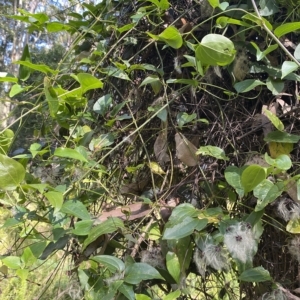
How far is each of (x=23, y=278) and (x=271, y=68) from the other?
1.28 ft

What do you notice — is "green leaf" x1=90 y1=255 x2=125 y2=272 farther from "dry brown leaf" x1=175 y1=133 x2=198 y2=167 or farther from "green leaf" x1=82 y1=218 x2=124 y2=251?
"dry brown leaf" x1=175 y1=133 x2=198 y2=167

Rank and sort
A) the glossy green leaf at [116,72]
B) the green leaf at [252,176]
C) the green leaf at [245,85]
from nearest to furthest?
the green leaf at [252,176] < the green leaf at [245,85] < the glossy green leaf at [116,72]

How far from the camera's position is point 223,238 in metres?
0.42

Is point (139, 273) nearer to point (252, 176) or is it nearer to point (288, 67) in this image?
point (252, 176)

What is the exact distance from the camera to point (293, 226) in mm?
432

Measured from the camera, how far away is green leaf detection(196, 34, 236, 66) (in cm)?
43

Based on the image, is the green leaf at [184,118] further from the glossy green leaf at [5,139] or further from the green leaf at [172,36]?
the glossy green leaf at [5,139]

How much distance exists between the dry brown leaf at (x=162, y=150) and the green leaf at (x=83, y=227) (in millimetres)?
144

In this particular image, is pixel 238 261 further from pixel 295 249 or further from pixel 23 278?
pixel 23 278

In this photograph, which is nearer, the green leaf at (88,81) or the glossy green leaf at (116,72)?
the green leaf at (88,81)

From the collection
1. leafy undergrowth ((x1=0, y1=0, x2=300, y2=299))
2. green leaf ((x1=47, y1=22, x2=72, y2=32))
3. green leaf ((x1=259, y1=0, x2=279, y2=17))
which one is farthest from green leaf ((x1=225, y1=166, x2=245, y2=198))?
green leaf ((x1=47, y1=22, x2=72, y2=32))

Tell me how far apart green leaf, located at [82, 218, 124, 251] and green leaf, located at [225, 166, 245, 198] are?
132 mm

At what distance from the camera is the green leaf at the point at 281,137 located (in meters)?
0.46

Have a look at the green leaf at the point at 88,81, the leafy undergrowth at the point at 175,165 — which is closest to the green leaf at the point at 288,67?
the leafy undergrowth at the point at 175,165
